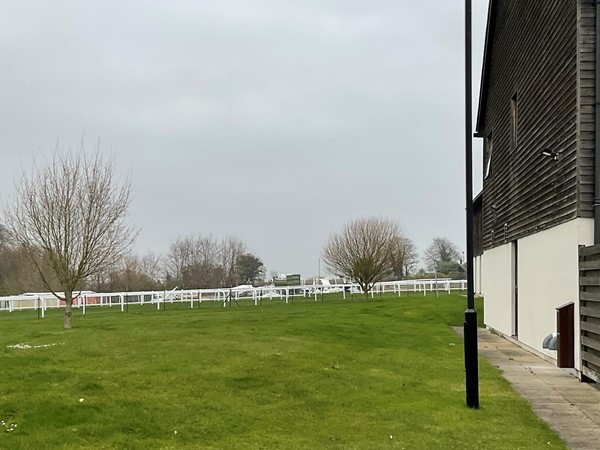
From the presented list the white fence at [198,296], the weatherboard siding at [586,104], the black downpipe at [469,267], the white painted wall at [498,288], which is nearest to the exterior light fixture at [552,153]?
the weatherboard siding at [586,104]

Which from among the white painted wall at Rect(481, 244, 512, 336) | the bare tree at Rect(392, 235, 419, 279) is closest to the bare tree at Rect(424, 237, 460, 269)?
the bare tree at Rect(392, 235, 419, 279)

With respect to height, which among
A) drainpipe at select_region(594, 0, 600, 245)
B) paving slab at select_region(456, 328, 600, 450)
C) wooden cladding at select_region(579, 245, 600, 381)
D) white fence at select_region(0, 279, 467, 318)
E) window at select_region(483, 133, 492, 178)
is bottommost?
white fence at select_region(0, 279, 467, 318)

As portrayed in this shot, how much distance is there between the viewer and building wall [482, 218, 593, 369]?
10.6 m

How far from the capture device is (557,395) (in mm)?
9102

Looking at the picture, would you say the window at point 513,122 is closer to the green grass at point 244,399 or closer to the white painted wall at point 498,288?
the white painted wall at point 498,288

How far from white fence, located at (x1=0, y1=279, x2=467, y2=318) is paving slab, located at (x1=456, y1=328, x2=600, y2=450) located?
21117mm

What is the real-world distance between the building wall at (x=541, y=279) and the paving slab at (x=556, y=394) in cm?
50

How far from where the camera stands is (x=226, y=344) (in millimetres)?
11578

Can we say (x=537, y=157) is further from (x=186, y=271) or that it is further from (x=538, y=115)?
(x=186, y=271)

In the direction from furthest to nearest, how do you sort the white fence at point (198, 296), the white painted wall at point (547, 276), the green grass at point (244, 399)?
the white fence at point (198, 296), the white painted wall at point (547, 276), the green grass at point (244, 399)

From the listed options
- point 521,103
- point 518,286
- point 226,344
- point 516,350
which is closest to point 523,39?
point 521,103

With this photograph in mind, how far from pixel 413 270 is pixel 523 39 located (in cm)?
6583

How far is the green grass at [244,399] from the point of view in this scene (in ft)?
20.0

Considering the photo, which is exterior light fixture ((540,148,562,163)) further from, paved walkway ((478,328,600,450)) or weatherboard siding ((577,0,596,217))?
paved walkway ((478,328,600,450))
